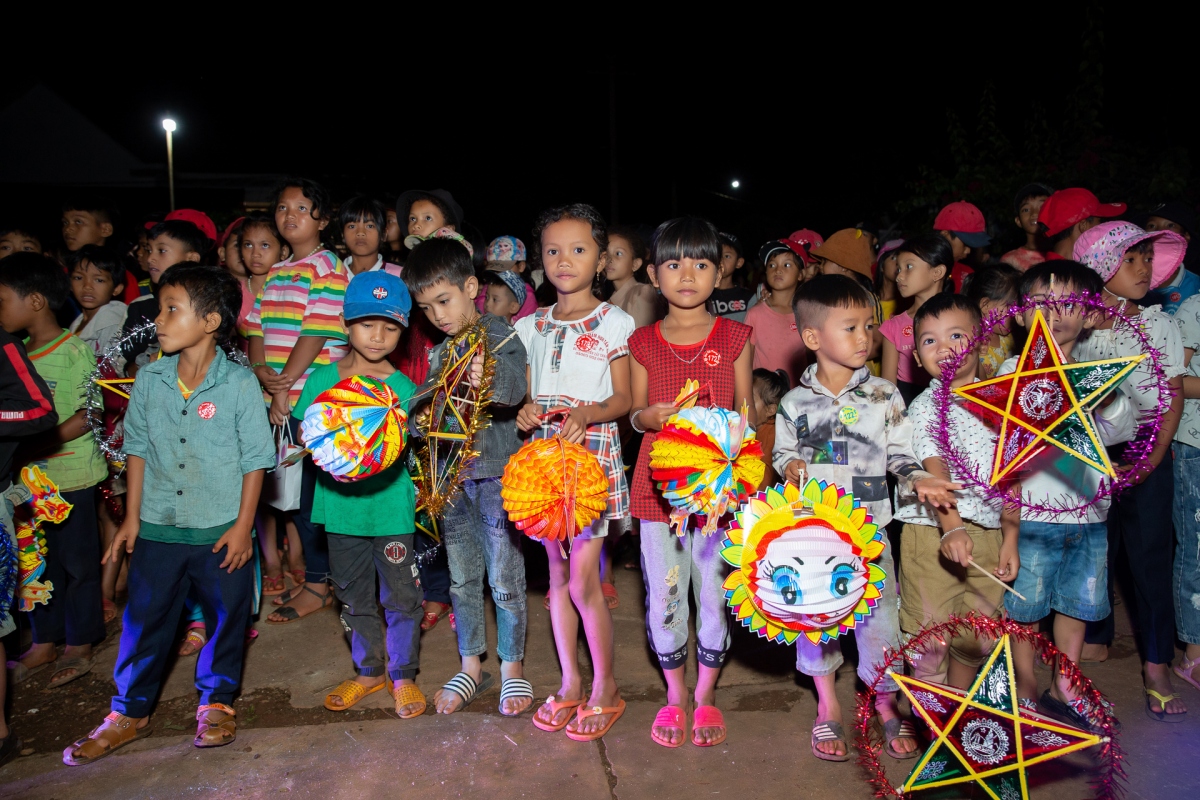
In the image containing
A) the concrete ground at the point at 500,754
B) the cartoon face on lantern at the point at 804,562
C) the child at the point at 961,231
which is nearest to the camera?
the cartoon face on lantern at the point at 804,562

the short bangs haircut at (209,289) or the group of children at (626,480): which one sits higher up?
the short bangs haircut at (209,289)

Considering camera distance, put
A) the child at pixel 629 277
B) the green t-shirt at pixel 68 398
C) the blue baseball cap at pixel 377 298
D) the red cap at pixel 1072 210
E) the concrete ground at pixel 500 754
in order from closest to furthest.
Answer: the concrete ground at pixel 500 754 → the blue baseball cap at pixel 377 298 → the green t-shirt at pixel 68 398 → the red cap at pixel 1072 210 → the child at pixel 629 277

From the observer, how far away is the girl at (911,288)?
12.7 feet

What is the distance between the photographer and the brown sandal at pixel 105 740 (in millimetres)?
2838

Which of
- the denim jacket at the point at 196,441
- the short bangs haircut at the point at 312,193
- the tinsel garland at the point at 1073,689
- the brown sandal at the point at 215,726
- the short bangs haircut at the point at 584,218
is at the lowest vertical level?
the brown sandal at the point at 215,726

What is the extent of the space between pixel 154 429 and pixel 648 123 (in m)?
23.2

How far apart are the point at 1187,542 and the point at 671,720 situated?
2234 millimetres

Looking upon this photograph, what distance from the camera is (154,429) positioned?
2.98m

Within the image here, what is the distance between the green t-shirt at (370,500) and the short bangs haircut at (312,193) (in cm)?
126

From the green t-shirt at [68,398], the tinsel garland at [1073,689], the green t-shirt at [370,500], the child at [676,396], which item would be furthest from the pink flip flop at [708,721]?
the green t-shirt at [68,398]

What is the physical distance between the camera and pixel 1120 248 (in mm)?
3041

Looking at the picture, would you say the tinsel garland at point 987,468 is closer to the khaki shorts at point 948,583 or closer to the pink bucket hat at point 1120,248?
the khaki shorts at point 948,583

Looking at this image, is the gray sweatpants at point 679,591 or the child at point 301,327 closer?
the gray sweatpants at point 679,591

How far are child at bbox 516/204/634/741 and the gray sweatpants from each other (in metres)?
0.18
